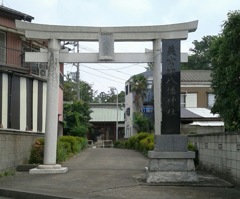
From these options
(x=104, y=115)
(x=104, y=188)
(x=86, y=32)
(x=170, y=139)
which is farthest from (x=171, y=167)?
(x=104, y=115)

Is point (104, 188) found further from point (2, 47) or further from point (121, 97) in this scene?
point (121, 97)

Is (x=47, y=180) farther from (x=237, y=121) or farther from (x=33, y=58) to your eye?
(x=237, y=121)

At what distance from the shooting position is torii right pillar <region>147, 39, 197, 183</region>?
12.3 metres

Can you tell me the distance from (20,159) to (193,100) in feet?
100.0

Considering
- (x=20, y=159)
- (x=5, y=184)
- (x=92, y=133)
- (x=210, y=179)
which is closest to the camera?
(x=5, y=184)

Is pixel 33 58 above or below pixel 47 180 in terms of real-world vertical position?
above

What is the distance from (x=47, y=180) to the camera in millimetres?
12898

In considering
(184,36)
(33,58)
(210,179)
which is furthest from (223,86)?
(33,58)

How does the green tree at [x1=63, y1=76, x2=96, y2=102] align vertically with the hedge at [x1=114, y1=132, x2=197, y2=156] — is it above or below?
above

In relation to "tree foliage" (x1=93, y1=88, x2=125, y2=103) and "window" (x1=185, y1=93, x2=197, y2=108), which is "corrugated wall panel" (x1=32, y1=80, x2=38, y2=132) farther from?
"tree foliage" (x1=93, y1=88, x2=125, y2=103)

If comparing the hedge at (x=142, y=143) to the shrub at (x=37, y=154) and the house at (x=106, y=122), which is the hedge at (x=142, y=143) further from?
the house at (x=106, y=122)

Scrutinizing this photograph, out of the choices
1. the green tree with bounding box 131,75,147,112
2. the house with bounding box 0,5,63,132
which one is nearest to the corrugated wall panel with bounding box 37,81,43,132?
the house with bounding box 0,5,63,132

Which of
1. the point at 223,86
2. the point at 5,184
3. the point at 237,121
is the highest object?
the point at 223,86

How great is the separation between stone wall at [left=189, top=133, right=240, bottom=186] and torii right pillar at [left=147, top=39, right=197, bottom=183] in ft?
3.69
